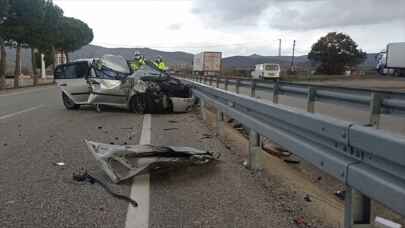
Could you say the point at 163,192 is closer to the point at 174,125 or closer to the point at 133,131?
the point at 133,131

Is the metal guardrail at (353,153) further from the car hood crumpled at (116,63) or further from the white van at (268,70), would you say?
the white van at (268,70)

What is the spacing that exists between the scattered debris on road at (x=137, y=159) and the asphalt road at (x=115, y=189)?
0.48 feet

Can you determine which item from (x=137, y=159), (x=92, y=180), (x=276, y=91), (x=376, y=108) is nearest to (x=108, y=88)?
(x=276, y=91)

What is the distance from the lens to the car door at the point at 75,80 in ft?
51.1

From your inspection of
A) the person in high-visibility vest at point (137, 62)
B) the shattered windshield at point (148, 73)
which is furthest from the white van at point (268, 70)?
the shattered windshield at point (148, 73)

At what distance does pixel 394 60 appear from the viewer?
186 feet

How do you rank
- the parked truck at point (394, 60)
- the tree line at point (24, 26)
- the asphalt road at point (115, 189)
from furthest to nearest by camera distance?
the parked truck at point (394, 60) < the tree line at point (24, 26) < the asphalt road at point (115, 189)

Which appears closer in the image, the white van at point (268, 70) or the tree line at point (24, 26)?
the tree line at point (24, 26)

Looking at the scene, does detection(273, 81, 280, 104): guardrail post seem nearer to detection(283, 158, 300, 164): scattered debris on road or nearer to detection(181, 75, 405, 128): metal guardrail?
detection(181, 75, 405, 128): metal guardrail

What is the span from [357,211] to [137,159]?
10.4 ft

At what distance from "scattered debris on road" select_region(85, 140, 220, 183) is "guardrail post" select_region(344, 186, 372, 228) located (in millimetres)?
2775

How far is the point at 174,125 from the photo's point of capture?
11.7m

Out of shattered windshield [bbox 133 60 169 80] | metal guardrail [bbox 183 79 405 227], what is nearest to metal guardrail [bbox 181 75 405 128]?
metal guardrail [bbox 183 79 405 227]

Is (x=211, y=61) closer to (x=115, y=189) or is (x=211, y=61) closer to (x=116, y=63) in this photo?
(x=116, y=63)
